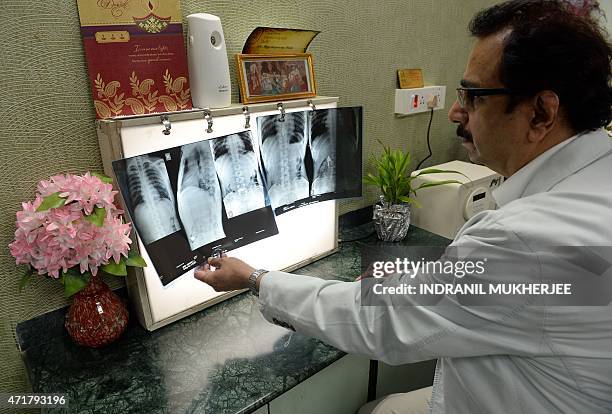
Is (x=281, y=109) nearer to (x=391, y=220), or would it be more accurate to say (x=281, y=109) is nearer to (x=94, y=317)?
(x=391, y=220)

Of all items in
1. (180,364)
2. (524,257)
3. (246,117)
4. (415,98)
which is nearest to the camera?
(524,257)

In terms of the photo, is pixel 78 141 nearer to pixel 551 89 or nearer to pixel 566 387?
pixel 551 89

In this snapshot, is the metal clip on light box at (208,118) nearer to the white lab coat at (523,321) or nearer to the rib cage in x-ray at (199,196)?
the rib cage in x-ray at (199,196)

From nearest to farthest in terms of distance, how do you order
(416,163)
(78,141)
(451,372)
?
(451,372)
(78,141)
(416,163)

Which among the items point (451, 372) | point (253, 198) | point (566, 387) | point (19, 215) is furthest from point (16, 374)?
point (566, 387)

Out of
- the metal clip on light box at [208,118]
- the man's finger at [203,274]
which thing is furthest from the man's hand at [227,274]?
the metal clip on light box at [208,118]

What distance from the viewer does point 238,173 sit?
1089mm

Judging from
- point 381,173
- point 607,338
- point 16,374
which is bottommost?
point 16,374

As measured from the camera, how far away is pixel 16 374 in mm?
985

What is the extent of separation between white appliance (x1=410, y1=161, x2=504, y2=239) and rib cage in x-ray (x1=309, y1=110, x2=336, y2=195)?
1.52ft

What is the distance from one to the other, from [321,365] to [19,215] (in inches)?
29.4

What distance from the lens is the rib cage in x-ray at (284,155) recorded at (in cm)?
114

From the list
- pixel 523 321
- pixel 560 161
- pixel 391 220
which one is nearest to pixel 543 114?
pixel 560 161

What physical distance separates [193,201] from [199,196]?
2 centimetres
